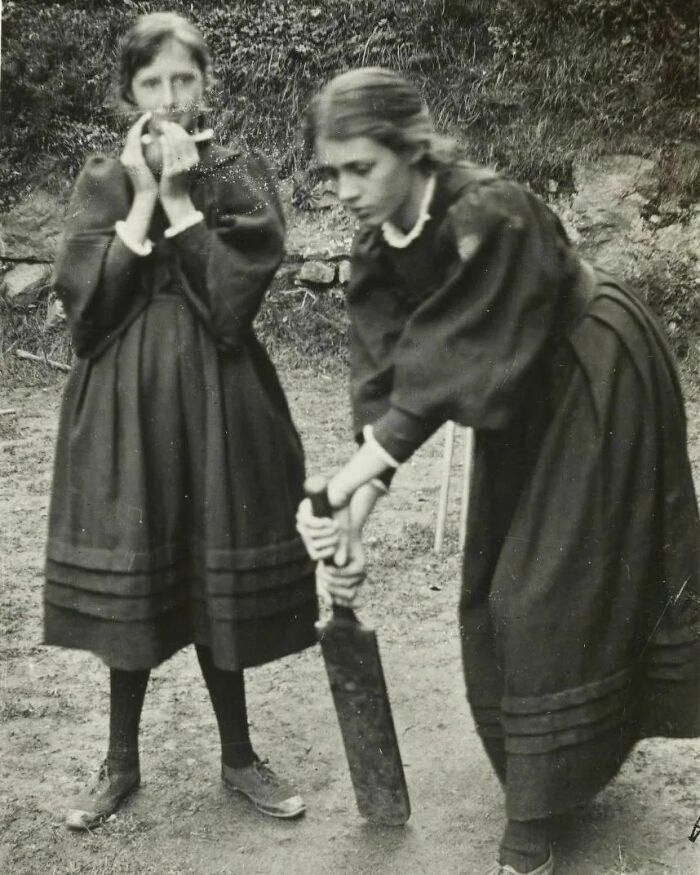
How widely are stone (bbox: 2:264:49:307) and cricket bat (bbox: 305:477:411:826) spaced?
228 centimetres

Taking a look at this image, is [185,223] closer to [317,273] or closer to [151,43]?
[151,43]

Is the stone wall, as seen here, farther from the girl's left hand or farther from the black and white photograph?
the girl's left hand

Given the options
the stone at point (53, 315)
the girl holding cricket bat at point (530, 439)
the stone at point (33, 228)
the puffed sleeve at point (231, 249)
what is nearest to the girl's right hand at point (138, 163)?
the puffed sleeve at point (231, 249)

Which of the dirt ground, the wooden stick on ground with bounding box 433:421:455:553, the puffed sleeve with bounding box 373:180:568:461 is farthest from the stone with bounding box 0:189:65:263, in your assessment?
the puffed sleeve with bounding box 373:180:568:461

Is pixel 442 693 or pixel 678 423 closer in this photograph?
pixel 678 423

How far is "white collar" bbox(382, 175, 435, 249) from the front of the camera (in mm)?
2277

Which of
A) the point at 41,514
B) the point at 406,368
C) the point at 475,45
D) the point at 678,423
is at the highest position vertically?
the point at 475,45

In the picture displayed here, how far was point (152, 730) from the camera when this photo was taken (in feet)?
10.9

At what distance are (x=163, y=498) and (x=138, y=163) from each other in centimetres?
82

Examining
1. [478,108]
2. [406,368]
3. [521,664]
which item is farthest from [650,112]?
[521,664]

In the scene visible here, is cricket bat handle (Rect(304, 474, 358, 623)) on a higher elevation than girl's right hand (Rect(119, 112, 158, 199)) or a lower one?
lower

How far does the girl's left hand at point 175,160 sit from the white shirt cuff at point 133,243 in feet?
0.37

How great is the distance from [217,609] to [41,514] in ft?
7.60

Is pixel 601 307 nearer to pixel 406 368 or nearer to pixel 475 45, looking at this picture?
pixel 406 368
